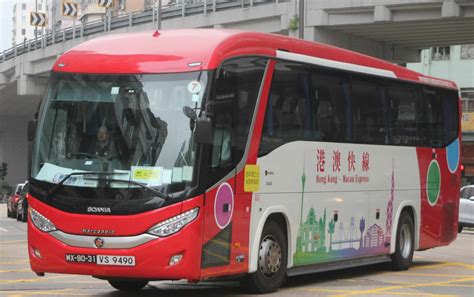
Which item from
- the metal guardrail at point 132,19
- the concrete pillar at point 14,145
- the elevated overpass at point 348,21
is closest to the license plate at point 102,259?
the elevated overpass at point 348,21

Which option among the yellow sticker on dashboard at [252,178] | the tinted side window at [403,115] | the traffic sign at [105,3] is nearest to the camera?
the yellow sticker on dashboard at [252,178]

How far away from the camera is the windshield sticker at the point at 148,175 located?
10281 millimetres

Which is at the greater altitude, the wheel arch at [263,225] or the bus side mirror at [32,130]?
the bus side mirror at [32,130]

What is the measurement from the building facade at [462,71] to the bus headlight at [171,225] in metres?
47.7

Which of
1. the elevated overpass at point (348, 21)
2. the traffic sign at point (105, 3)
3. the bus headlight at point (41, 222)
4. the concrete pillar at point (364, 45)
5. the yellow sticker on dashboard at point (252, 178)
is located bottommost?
the bus headlight at point (41, 222)

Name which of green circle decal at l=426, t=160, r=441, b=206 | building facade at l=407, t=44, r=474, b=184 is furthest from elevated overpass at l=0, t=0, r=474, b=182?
green circle decal at l=426, t=160, r=441, b=206

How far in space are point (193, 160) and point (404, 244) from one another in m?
6.72

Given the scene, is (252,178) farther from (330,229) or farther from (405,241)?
(405,241)

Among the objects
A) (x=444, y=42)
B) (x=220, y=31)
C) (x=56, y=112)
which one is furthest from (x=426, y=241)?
(x=444, y=42)

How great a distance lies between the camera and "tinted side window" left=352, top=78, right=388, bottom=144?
14.1 meters

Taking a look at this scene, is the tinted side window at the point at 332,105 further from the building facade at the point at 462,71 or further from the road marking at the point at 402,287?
the building facade at the point at 462,71

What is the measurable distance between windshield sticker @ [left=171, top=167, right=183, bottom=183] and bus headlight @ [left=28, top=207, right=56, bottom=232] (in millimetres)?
1488

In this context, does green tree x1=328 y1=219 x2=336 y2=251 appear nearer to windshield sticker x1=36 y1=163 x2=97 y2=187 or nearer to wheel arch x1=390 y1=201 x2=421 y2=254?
wheel arch x1=390 y1=201 x2=421 y2=254

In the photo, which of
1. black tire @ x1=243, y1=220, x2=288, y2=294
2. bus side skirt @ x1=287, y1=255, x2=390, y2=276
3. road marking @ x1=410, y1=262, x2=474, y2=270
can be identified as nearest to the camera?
black tire @ x1=243, y1=220, x2=288, y2=294
